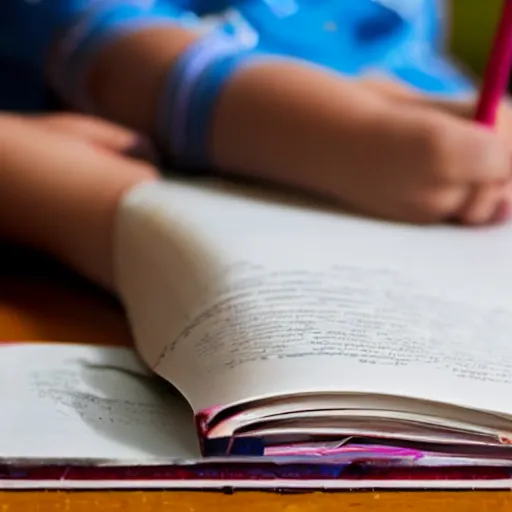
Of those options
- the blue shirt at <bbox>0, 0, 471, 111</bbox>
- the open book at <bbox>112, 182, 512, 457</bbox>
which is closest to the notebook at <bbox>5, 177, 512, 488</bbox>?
the open book at <bbox>112, 182, 512, 457</bbox>

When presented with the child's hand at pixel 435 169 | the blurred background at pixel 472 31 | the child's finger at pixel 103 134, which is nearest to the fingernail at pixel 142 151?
the child's finger at pixel 103 134

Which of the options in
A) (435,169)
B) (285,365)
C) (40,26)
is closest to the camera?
(285,365)

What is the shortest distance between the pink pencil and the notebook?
0.11 metres

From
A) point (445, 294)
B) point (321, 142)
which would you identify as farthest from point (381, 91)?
point (445, 294)

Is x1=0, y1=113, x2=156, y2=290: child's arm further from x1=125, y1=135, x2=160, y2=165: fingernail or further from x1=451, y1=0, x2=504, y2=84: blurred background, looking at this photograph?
x1=451, y1=0, x2=504, y2=84: blurred background

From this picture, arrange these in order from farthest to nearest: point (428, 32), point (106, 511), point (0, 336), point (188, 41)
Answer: point (428, 32), point (188, 41), point (0, 336), point (106, 511)

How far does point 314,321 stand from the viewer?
0.37 meters

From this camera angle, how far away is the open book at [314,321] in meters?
0.33

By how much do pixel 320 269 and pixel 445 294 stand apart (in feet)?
0.19

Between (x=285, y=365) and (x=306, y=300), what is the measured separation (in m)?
0.06

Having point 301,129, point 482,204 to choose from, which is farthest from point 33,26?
point 482,204

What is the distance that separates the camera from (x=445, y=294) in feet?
1.36

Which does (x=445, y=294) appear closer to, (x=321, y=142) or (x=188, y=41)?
(x=321, y=142)

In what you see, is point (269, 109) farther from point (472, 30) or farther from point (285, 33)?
point (472, 30)
